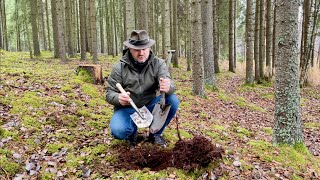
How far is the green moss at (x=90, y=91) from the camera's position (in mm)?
7443

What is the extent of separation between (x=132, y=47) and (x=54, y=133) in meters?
2.03

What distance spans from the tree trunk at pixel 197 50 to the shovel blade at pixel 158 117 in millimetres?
4593

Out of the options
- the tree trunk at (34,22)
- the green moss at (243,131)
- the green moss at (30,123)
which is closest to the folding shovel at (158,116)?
the green moss at (30,123)

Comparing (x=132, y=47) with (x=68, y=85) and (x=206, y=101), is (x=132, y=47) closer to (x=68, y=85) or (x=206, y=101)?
(x=68, y=85)

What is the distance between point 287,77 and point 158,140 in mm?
2173

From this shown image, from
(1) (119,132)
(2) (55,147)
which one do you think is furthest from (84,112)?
(1) (119,132)

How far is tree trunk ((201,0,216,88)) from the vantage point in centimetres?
1064

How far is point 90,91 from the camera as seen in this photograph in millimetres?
7613

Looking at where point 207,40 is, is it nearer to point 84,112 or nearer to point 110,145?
point 84,112

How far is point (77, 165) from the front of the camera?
3889 millimetres

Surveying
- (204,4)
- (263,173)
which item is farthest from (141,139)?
(204,4)

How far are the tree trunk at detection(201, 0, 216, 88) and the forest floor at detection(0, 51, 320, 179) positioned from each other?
123 inches

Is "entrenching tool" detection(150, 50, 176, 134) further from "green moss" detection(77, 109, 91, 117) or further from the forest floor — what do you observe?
"green moss" detection(77, 109, 91, 117)

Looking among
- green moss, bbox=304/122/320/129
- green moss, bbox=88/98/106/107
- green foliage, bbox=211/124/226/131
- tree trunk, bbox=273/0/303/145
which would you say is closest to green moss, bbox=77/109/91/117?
green moss, bbox=88/98/106/107
